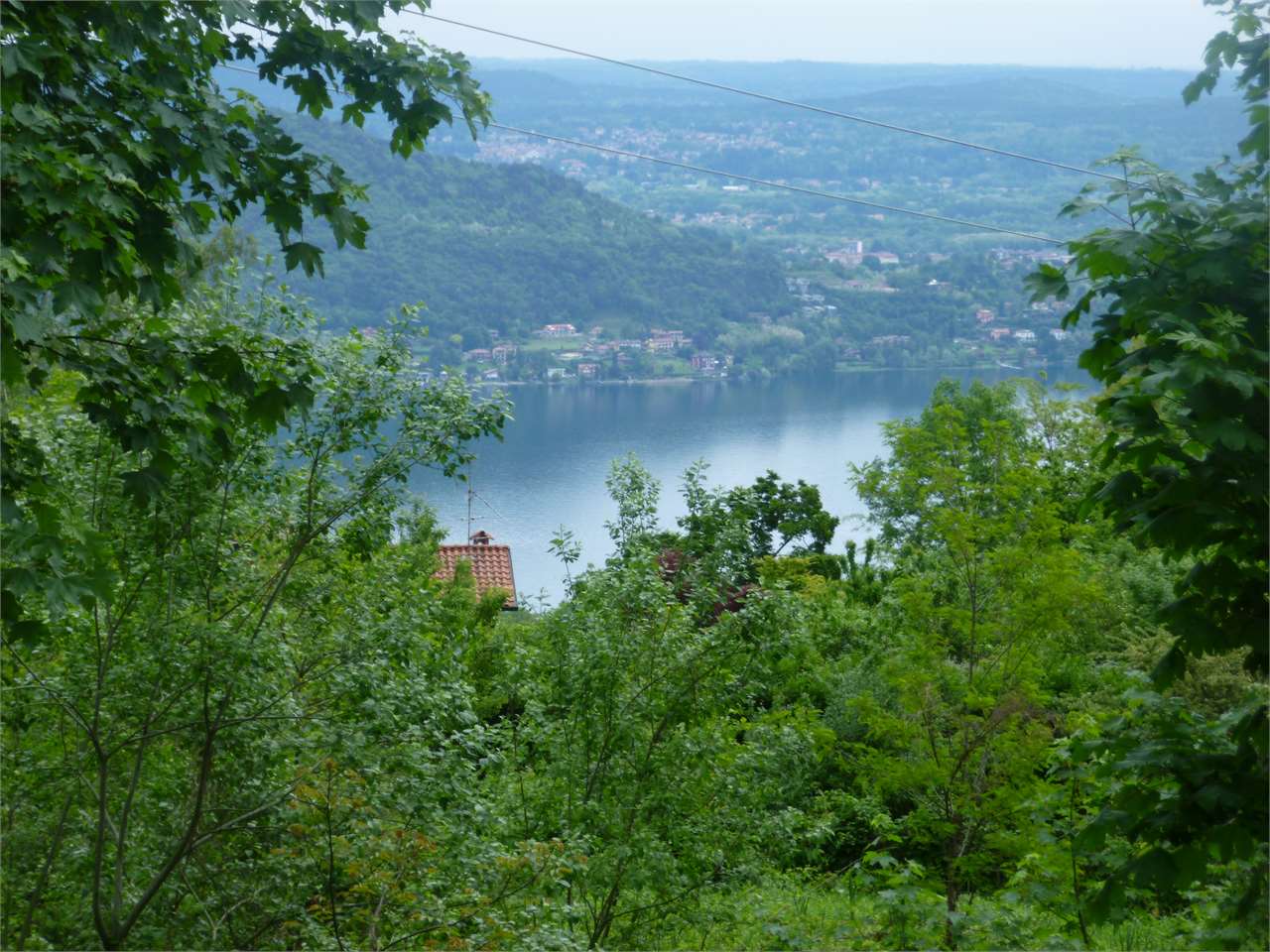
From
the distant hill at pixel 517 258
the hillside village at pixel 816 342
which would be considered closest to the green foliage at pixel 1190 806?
the distant hill at pixel 517 258

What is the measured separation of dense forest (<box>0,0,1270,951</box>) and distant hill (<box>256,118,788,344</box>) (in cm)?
2451

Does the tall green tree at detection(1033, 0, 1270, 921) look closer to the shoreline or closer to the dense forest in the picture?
the dense forest

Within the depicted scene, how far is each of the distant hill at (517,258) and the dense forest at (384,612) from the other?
24.5 metres

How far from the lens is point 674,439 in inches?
1384

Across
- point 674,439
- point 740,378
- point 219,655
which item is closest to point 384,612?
point 219,655

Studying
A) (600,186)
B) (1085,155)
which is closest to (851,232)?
(600,186)

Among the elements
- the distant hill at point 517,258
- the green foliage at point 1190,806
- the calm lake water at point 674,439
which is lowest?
the calm lake water at point 674,439

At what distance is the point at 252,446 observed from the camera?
14.6 ft

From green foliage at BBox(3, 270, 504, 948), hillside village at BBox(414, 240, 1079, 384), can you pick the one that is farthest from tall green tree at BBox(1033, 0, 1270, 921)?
hillside village at BBox(414, 240, 1079, 384)

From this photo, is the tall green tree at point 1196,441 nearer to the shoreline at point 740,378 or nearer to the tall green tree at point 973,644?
Result: the tall green tree at point 973,644

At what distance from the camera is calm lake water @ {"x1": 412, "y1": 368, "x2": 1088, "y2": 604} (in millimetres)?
23609

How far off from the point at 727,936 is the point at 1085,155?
4482 cm

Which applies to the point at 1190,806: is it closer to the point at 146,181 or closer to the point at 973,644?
the point at 146,181

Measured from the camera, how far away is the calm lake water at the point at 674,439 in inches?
930
